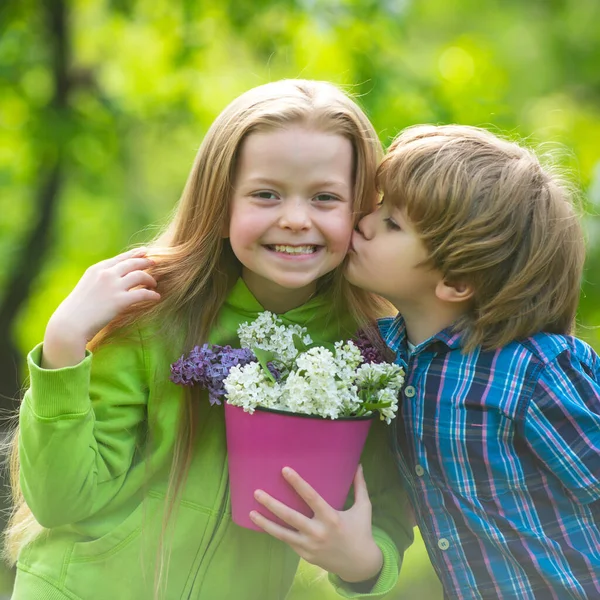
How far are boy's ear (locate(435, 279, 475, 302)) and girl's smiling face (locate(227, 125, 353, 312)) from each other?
188mm

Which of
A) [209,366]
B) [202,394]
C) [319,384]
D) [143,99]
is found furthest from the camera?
[143,99]

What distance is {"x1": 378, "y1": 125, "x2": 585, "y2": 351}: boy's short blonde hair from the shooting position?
1468 millimetres

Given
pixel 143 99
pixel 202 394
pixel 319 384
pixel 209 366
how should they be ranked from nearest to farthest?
pixel 319 384
pixel 209 366
pixel 202 394
pixel 143 99

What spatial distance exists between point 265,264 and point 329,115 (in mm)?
286

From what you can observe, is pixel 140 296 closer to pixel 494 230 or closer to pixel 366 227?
pixel 366 227

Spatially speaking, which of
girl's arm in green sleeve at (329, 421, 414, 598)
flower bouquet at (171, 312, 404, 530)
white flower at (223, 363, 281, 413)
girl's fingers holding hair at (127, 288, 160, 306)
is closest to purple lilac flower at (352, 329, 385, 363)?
flower bouquet at (171, 312, 404, 530)

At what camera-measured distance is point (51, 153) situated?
151 inches

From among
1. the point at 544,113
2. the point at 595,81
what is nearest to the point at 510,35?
the point at 595,81

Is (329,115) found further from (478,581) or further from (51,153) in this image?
(51,153)

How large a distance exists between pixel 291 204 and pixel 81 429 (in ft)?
1.67

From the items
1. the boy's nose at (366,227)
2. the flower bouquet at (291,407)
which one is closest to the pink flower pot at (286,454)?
the flower bouquet at (291,407)

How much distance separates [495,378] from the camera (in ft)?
4.74

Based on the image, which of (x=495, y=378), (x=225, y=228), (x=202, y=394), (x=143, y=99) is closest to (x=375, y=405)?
(x=495, y=378)

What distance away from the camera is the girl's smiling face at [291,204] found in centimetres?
148
